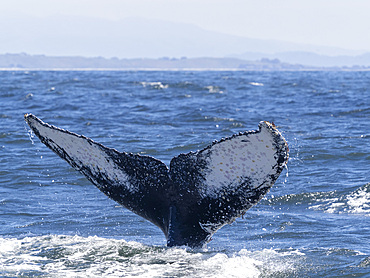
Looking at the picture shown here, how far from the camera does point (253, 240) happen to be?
6246 mm

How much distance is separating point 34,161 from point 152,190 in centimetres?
672

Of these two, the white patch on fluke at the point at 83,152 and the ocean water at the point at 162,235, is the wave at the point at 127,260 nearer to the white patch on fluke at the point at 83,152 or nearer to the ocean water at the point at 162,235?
the ocean water at the point at 162,235

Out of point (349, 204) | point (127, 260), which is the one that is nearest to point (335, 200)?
point (349, 204)

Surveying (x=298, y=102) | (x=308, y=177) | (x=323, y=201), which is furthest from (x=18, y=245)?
(x=298, y=102)

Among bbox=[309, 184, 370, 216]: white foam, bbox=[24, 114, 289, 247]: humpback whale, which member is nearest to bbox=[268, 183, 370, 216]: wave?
bbox=[309, 184, 370, 216]: white foam

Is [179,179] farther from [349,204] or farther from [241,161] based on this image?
[349,204]

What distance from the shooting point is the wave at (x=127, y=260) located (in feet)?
16.1

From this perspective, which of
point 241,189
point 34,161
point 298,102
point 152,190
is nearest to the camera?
point 241,189

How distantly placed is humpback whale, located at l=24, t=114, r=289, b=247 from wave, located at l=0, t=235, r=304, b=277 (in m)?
0.24

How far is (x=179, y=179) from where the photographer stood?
4656mm

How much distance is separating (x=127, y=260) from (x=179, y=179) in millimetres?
1079

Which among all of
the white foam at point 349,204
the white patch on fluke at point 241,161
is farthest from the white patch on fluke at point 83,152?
the white foam at point 349,204

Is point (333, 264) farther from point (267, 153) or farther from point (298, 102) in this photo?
point (298, 102)

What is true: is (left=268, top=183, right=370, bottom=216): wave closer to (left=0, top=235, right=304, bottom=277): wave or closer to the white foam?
the white foam
